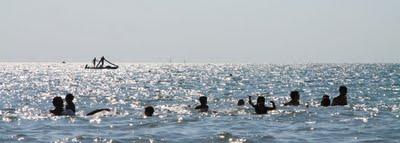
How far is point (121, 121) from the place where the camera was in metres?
24.9

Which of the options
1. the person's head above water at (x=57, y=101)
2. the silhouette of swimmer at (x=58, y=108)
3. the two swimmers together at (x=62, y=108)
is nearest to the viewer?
the person's head above water at (x=57, y=101)

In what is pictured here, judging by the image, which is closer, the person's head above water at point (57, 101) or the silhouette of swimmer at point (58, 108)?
the person's head above water at point (57, 101)

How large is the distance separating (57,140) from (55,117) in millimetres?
6788

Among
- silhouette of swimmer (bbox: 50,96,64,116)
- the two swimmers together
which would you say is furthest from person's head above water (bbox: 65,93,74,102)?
silhouette of swimmer (bbox: 50,96,64,116)

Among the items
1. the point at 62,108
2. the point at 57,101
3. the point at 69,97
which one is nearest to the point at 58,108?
the point at 62,108

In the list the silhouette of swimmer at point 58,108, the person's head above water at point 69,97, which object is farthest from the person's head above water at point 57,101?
the person's head above water at point 69,97

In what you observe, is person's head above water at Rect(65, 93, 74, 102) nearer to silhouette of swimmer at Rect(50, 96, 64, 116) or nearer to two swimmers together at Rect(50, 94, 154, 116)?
two swimmers together at Rect(50, 94, 154, 116)

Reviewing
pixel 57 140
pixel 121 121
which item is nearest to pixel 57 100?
pixel 121 121

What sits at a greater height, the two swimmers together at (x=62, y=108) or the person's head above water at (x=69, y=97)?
the person's head above water at (x=69, y=97)

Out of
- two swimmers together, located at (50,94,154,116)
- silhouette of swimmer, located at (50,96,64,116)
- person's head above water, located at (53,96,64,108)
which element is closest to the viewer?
person's head above water, located at (53,96,64,108)

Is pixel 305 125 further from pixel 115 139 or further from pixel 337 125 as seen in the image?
pixel 115 139

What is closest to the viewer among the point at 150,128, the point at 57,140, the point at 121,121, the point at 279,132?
the point at 57,140

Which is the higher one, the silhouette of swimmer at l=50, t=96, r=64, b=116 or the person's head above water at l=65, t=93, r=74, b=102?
the person's head above water at l=65, t=93, r=74, b=102

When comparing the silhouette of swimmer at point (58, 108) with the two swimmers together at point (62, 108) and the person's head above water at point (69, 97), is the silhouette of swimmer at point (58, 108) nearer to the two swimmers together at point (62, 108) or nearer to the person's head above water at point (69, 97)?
the two swimmers together at point (62, 108)
